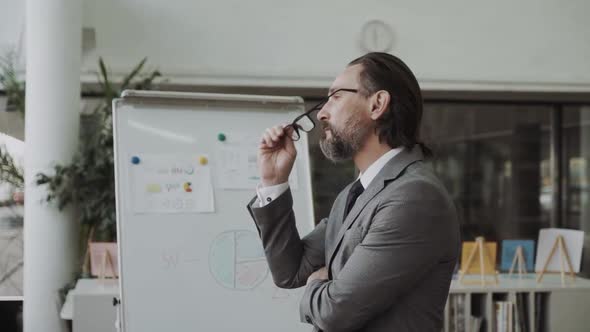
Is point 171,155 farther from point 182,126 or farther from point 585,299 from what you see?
point 585,299

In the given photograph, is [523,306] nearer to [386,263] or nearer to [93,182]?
[93,182]

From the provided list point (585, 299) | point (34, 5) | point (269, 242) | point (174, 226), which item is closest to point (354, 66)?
point (269, 242)

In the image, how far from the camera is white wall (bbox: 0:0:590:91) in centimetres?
420

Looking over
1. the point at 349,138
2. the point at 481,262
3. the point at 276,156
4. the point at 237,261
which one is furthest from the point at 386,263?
the point at 481,262

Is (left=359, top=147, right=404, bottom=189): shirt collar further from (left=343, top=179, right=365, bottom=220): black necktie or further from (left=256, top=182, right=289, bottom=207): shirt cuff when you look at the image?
(left=256, top=182, right=289, bottom=207): shirt cuff

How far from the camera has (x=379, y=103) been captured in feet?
4.64

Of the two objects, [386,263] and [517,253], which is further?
[517,253]

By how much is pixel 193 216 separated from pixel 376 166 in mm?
1566

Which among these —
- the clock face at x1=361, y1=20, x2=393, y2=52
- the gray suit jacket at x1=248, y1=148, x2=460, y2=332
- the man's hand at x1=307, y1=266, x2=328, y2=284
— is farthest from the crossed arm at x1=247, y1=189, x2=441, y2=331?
the clock face at x1=361, y1=20, x2=393, y2=52

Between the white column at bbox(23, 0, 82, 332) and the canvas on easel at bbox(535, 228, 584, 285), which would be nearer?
the white column at bbox(23, 0, 82, 332)

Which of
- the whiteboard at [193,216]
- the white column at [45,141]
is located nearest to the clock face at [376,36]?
the whiteboard at [193,216]

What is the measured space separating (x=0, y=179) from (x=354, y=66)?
331 cm

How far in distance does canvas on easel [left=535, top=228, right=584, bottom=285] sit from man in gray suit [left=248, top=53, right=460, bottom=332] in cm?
297

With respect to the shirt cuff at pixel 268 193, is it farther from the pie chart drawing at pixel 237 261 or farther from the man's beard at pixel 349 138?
the pie chart drawing at pixel 237 261
